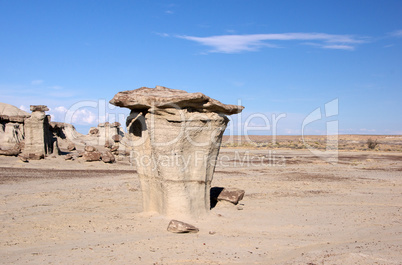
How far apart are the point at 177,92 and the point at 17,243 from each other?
4.54 metres

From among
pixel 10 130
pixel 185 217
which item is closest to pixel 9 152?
pixel 10 130

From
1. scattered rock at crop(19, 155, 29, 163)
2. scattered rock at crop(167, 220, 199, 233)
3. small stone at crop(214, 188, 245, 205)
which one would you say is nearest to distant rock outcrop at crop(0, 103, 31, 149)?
scattered rock at crop(19, 155, 29, 163)

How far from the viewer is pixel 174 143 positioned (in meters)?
7.70

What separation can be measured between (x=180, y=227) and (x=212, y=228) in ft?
2.88

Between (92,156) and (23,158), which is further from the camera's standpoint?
(92,156)

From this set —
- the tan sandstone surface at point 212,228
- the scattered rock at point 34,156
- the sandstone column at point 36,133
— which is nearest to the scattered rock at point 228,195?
the tan sandstone surface at point 212,228

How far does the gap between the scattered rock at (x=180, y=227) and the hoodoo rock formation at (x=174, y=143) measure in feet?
2.45

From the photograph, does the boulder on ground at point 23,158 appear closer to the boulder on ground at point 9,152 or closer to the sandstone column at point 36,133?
the sandstone column at point 36,133

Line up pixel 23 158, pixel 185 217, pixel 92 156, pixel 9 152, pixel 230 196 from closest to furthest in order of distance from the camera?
pixel 185 217, pixel 230 196, pixel 23 158, pixel 9 152, pixel 92 156

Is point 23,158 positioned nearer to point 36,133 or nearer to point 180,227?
point 36,133

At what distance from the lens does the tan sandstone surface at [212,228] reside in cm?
581

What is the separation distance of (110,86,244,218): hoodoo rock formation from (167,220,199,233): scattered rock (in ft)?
2.45

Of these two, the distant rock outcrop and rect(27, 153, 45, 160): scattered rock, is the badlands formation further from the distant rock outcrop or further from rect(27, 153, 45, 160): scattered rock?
the distant rock outcrop

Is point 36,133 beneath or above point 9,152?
above
